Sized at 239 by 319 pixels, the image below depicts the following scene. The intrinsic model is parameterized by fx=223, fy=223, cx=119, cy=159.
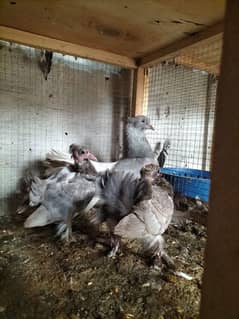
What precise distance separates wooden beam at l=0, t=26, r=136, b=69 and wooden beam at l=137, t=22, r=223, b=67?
170 millimetres

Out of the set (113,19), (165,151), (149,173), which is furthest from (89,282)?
(165,151)

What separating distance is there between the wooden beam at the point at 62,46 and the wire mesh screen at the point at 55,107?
0.32m

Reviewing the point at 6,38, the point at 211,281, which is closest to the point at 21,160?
the point at 6,38

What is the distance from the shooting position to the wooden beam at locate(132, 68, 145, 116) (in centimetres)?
214

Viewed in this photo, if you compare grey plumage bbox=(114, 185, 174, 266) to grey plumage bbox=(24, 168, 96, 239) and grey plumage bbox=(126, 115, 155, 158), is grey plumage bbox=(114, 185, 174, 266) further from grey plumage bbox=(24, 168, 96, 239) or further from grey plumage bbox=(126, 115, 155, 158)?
grey plumage bbox=(126, 115, 155, 158)

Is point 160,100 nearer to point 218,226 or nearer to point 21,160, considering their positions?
point 21,160

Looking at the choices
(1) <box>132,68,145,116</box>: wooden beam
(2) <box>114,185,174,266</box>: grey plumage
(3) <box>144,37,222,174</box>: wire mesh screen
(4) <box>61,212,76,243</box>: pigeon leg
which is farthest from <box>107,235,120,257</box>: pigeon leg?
(3) <box>144,37,222,174</box>: wire mesh screen

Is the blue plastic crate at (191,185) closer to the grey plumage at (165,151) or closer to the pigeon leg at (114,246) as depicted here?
the grey plumage at (165,151)

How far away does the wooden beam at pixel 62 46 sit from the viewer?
5.30 ft

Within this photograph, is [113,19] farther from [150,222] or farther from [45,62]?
[150,222]

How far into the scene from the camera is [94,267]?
1298 mm

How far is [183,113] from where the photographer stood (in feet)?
8.84

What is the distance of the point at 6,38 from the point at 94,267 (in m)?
1.67

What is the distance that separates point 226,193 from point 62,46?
1786mm
